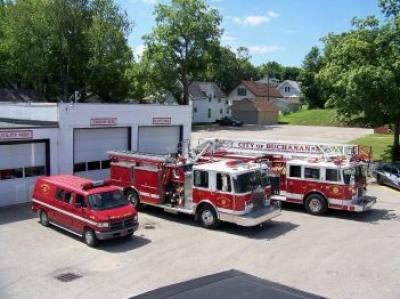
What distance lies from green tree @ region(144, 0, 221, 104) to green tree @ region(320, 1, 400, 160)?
34637mm

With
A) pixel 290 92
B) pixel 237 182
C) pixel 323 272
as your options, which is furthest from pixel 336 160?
pixel 290 92

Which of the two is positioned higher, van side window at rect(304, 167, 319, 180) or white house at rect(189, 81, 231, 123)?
white house at rect(189, 81, 231, 123)

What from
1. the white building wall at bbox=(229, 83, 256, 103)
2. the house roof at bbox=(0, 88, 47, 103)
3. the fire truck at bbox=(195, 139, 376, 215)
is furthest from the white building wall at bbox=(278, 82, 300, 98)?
the fire truck at bbox=(195, 139, 376, 215)

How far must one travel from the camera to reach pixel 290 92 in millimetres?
124375

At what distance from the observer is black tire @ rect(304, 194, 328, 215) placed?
2028 cm

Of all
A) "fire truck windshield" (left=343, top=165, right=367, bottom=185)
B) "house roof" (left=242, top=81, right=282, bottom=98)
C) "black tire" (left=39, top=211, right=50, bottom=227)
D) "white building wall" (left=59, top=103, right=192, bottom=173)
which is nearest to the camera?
"black tire" (left=39, top=211, right=50, bottom=227)

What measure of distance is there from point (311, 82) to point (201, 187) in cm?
8254

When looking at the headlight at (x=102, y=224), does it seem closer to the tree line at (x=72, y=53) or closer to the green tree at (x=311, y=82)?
the tree line at (x=72, y=53)

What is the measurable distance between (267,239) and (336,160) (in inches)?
216

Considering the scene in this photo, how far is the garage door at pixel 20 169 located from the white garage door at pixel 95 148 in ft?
6.49

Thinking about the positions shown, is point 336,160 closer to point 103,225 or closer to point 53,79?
point 103,225

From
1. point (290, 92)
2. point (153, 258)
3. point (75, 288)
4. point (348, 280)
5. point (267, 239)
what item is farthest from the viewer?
point (290, 92)

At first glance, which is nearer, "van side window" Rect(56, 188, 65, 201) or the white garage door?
"van side window" Rect(56, 188, 65, 201)

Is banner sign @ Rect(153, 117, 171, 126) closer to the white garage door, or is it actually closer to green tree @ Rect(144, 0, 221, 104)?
the white garage door
